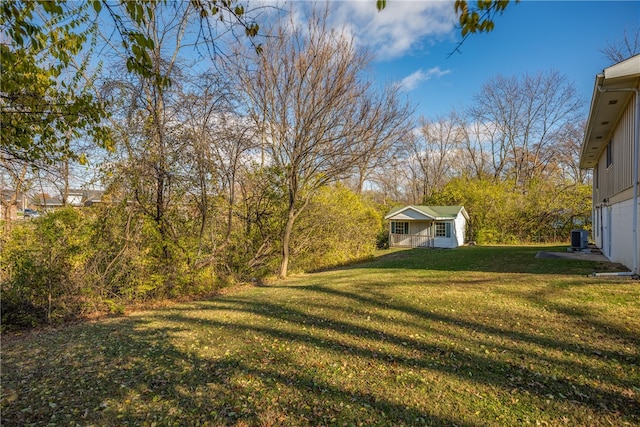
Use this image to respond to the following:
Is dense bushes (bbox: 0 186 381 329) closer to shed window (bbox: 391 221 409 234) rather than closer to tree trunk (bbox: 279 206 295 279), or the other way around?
tree trunk (bbox: 279 206 295 279)

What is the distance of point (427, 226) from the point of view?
2338 centimetres

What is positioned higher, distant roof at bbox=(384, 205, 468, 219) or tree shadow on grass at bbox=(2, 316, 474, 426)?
distant roof at bbox=(384, 205, 468, 219)

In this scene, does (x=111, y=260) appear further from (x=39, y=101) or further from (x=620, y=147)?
(x=620, y=147)

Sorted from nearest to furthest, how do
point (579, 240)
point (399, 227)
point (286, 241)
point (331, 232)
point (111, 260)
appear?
1. point (111, 260)
2. point (286, 241)
3. point (579, 240)
4. point (331, 232)
5. point (399, 227)

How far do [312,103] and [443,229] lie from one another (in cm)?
1594

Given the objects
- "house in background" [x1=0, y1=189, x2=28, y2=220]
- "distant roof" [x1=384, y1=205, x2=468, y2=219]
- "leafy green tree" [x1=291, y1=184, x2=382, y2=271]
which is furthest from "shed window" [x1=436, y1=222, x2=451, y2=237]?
"house in background" [x1=0, y1=189, x2=28, y2=220]

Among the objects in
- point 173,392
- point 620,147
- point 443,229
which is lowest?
point 173,392

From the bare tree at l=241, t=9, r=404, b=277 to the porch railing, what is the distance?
46.5 ft

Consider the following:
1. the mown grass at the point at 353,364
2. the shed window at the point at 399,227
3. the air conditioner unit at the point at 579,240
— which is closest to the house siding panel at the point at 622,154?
the air conditioner unit at the point at 579,240

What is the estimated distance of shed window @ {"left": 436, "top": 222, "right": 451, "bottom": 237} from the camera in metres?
22.3

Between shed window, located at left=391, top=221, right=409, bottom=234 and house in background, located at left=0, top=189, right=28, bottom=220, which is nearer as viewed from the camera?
house in background, located at left=0, top=189, right=28, bottom=220

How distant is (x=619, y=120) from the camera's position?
9078mm

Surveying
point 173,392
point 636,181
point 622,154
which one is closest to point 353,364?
point 173,392

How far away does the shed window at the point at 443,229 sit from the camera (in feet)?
73.2
